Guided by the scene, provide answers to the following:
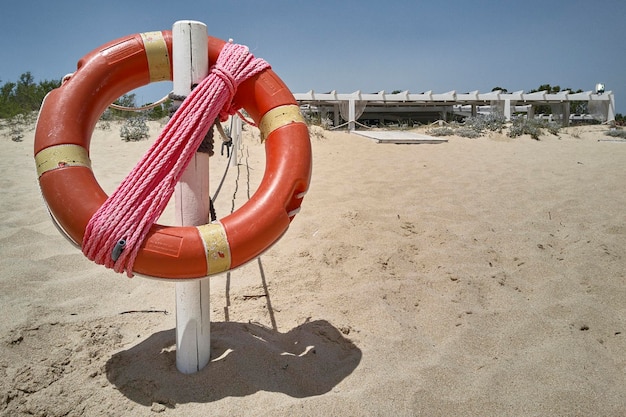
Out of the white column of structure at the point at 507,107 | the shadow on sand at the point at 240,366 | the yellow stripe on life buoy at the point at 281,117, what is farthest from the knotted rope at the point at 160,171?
the white column of structure at the point at 507,107

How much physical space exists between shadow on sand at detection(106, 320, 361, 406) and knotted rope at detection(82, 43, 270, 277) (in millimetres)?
554

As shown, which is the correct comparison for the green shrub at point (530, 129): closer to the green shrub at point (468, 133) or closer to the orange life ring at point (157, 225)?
the green shrub at point (468, 133)

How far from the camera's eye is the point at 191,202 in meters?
1.57

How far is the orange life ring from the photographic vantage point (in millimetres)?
1348

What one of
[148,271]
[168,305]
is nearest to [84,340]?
[168,305]

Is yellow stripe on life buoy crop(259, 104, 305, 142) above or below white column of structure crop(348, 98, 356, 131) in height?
below

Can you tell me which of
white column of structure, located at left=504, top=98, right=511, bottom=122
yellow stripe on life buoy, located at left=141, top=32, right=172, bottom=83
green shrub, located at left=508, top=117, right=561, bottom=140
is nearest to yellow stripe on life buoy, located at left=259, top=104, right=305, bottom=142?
yellow stripe on life buoy, located at left=141, top=32, right=172, bottom=83

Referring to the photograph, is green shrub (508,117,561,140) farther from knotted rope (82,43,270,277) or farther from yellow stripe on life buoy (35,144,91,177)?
yellow stripe on life buoy (35,144,91,177)

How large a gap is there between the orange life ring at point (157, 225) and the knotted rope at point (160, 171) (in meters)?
0.04

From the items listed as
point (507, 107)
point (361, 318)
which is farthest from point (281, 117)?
point (507, 107)

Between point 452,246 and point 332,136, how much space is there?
5.72m

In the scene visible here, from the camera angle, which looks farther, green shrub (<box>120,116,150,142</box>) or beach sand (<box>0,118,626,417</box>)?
green shrub (<box>120,116,150,142</box>)

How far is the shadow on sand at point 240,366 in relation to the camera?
5.17 feet

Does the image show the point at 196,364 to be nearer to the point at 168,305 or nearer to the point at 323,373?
the point at 323,373
